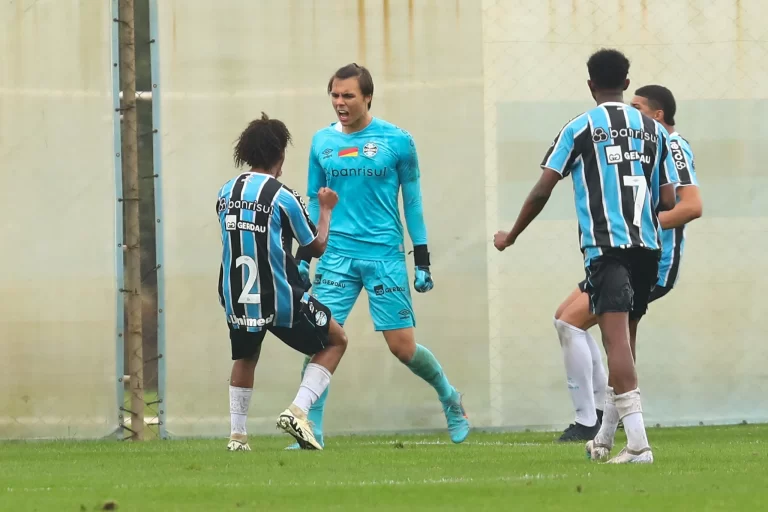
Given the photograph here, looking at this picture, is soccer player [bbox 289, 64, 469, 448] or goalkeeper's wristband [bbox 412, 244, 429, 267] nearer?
soccer player [bbox 289, 64, 469, 448]

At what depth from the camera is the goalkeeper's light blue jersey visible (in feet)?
25.1

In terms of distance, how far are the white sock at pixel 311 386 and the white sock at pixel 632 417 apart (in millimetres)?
1812

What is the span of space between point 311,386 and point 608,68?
2.24m

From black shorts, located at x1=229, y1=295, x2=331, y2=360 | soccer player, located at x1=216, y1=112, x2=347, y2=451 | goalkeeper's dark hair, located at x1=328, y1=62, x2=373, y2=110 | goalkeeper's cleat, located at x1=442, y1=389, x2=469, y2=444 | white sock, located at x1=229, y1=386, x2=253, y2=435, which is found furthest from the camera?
goalkeeper's cleat, located at x1=442, y1=389, x2=469, y2=444

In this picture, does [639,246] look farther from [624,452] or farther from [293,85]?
[293,85]

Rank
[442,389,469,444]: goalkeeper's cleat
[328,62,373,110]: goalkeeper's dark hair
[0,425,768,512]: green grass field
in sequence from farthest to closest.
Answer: [442,389,469,444]: goalkeeper's cleat → [328,62,373,110]: goalkeeper's dark hair → [0,425,768,512]: green grass field

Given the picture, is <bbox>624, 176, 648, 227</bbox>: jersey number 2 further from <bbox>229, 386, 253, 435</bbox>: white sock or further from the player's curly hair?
<bbox>229, 386, 253, 435</bbox>: white sock

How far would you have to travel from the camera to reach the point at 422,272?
787cm

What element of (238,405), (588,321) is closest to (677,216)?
(588,321)

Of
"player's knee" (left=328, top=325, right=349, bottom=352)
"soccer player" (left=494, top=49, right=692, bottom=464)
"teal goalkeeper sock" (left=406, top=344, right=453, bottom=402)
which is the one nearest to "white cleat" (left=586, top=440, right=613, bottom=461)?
"soccer player" (left=494, top=49, right=692, bottom=464)

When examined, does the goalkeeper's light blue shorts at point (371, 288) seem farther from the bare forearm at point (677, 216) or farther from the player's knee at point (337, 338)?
the bare forearm at point (677, 216)

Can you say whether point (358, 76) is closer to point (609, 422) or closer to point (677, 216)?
point (677, 216)

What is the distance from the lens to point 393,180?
7.76 metres

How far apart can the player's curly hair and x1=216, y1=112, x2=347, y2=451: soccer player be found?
1.60m
